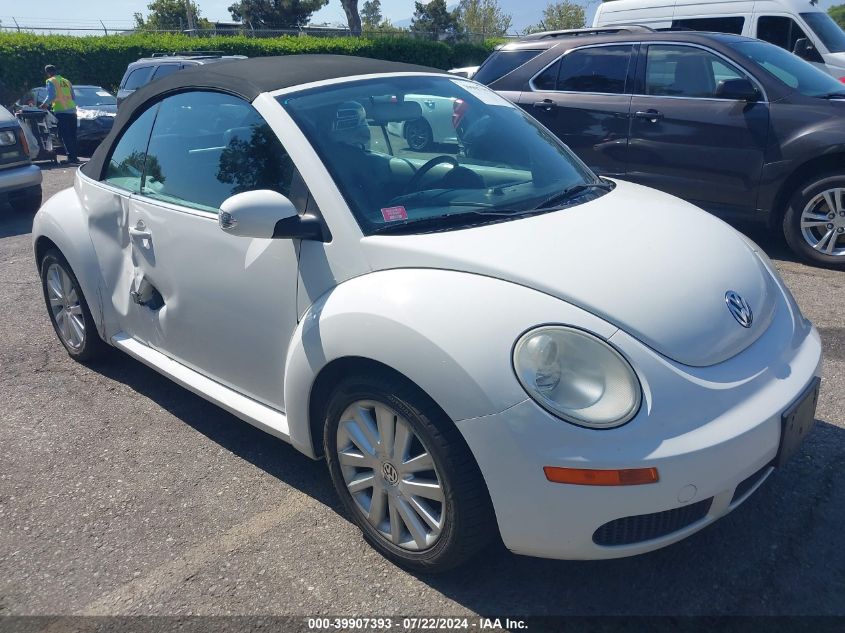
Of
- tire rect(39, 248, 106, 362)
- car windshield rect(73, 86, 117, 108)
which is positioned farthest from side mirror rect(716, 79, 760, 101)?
car windshield rect(73, 86, 117, 108)

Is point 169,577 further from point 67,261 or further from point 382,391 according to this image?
point 67,261

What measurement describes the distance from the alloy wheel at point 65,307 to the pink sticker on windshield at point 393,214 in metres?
2.31

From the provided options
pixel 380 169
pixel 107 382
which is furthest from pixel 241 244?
pixel 107 382

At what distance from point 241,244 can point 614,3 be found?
35.5 feet

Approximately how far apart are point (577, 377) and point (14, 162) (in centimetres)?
884

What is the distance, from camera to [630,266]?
8.08 ft

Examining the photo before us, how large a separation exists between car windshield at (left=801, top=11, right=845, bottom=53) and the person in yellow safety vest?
11861 millimetres

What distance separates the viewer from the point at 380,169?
2861 millimetres

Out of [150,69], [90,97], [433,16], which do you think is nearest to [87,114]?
[90,97]

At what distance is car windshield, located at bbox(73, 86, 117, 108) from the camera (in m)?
15.1

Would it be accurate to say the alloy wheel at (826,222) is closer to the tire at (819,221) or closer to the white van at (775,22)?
the tire at (819,221)

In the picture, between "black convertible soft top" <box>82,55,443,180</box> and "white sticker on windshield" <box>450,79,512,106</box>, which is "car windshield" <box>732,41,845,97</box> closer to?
"white sticker on windshield" <box>450,79,512,106</box>

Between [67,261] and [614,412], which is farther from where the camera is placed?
[67,261]

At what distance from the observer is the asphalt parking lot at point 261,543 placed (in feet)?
8.09
